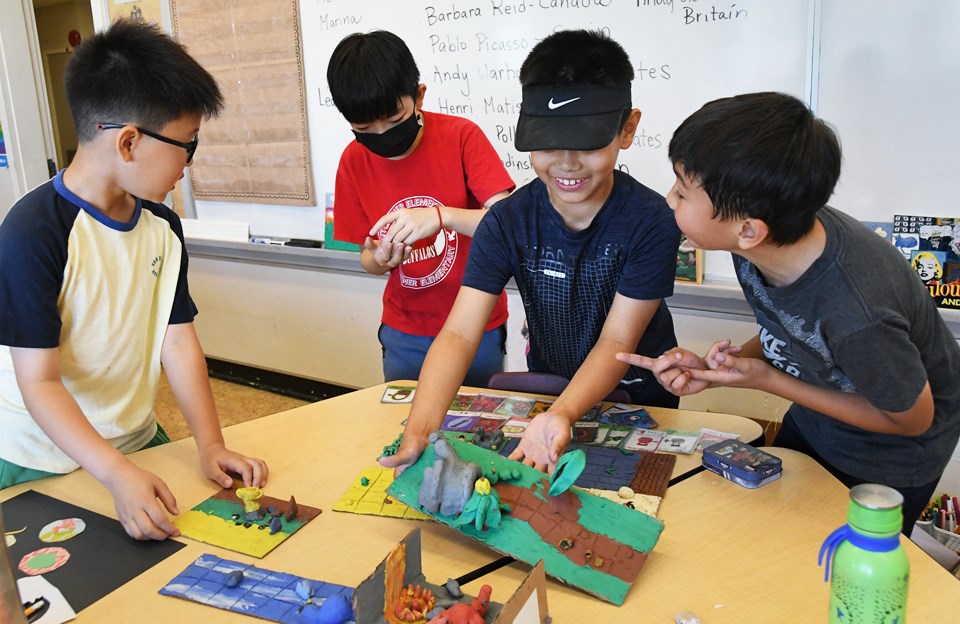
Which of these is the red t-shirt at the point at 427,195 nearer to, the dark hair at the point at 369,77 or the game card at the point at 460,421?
the dark hair at the point at 369,77

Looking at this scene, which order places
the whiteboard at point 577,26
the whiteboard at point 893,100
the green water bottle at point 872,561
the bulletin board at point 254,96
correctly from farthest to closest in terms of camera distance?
1. the bulletin board at point 254,96
2. the whiteboard at point 577,26
3. the whiteboard at point 893,100
4. the green water bottle at point 872,561

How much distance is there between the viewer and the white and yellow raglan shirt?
112cm

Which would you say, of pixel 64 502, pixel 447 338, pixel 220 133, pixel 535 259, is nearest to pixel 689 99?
pixel 535 259

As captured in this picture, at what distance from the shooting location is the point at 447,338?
1361 millimetres

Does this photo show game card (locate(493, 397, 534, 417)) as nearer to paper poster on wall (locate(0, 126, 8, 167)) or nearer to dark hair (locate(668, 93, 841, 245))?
dark hair (locate(668, 93, 841, 245))

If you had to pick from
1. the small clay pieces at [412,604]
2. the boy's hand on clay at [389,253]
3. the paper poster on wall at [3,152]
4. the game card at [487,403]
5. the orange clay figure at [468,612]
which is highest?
the paper poster on wall at [3,152]

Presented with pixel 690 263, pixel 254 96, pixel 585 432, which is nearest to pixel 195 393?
pixel 585 432

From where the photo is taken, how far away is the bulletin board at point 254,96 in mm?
2953

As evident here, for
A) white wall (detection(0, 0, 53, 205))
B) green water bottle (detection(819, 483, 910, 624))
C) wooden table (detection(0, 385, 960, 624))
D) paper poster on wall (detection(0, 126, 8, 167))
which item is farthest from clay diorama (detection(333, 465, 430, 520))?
paper poster on wall (detection(0, 126, 8, 167))

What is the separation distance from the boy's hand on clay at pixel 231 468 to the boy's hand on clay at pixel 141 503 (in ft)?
0.33

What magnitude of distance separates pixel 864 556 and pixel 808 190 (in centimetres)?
53

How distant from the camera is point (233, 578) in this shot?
3.06 feet

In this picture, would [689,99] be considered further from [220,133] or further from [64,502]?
[220,133]

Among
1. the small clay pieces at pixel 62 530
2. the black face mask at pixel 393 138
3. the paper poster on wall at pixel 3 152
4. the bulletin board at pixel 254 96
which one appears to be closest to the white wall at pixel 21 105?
the paper poster on wall at pixel 3 152
